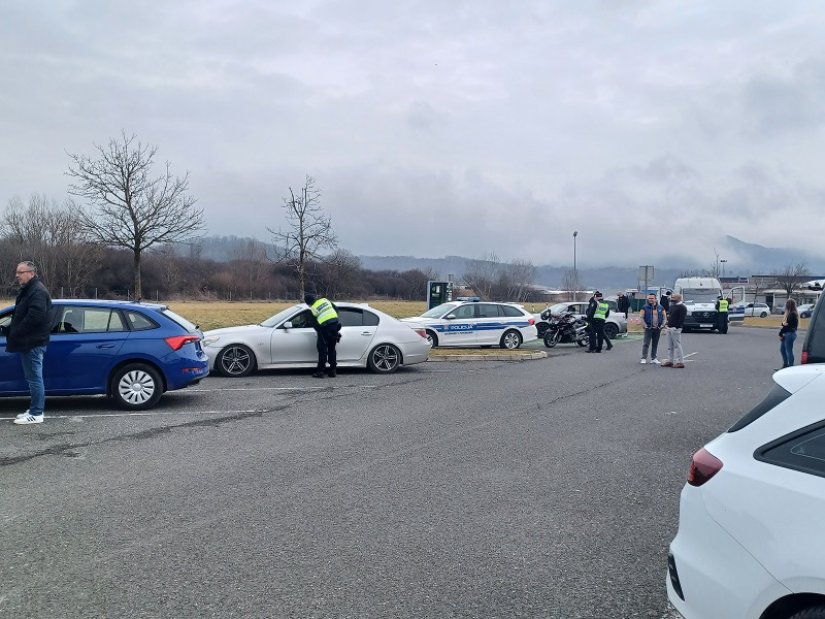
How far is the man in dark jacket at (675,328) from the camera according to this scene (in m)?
16.4

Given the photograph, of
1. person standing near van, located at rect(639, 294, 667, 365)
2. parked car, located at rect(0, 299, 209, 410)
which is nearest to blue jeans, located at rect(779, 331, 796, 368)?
person standing near van, located at rect(639, 294, 667, 365)

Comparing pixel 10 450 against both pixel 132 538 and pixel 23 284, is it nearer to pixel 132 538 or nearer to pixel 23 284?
pixel 23 284

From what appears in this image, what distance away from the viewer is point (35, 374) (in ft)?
28.2

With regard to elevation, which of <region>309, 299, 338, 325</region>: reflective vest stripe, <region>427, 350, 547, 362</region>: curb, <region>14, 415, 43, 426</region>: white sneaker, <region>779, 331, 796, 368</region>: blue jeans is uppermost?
<region>309, 299, 338, 325</region>: reflective vest stripe

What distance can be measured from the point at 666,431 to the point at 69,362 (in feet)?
25.3

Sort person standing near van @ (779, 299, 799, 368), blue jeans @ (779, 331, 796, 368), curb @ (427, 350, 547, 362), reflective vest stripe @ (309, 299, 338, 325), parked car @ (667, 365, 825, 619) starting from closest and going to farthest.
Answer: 1. parked car @ (667, 365, 825, 619)
2. reflective vest stripe @ (309, 299, 338, 325)
3. person standing near van @ (779, 299, 799, 368)
4. blue jeans @ (779, 331, 796, 368)
5. curb @ (427, 350, 547, 362)

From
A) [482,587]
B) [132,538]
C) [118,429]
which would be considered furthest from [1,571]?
[118,429]

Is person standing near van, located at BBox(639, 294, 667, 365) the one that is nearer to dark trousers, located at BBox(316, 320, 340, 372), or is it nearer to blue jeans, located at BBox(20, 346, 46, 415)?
dark trousers, located at BBox(316, 320, 340, 372)

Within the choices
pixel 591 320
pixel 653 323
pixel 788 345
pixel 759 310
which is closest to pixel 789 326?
pixel 788 345

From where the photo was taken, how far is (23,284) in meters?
8.64

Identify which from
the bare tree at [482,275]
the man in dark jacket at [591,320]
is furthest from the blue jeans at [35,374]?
the bare tree at [482,275]

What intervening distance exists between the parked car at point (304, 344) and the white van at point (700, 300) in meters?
22.7

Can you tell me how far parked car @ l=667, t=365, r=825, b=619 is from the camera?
2.59m

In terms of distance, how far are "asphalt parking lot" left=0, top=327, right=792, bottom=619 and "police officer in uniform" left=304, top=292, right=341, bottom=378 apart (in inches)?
106
